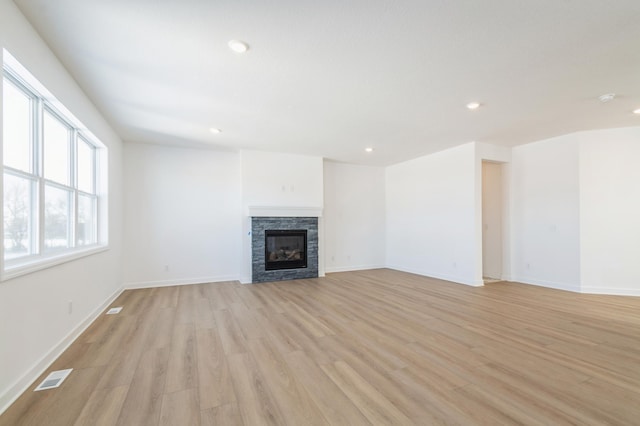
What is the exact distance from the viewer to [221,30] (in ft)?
6.91

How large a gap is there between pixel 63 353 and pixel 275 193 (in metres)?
3.99

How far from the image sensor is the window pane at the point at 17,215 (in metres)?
2.02

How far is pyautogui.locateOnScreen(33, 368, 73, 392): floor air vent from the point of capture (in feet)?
6.61

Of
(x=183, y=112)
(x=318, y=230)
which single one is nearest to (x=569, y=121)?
(x=318, y=230)

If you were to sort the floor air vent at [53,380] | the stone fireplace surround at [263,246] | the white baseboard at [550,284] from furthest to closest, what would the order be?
the stone fireplace surround at [263,246] → the white baseboard at [550,284] → the floor air vent at [53,380]

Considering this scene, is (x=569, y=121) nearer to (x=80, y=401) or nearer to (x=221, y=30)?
(x=221, y=30)

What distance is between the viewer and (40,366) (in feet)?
7.20

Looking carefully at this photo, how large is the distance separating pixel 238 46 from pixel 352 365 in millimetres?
2773

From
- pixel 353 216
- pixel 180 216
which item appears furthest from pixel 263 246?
pixel 353 216

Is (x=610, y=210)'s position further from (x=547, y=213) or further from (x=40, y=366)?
(x=40, y=366)

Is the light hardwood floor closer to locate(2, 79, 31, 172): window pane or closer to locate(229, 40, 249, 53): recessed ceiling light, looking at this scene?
locate(2, 79, 31, 172): window pane

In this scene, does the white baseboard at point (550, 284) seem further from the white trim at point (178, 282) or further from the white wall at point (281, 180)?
the white trim at point (178, 282)

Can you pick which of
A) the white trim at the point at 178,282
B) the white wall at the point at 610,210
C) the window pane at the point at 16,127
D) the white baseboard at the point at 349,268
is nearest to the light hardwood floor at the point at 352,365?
the white wall at the point at 610,210

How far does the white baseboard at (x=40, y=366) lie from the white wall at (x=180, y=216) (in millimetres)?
1918
